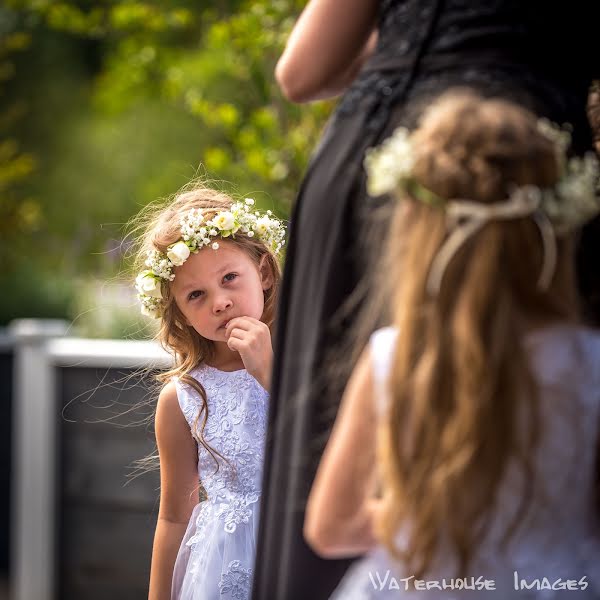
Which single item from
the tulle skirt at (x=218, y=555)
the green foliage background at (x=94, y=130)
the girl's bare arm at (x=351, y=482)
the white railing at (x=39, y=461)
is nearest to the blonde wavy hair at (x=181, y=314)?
the tulle skirt at (x=218, y=555)

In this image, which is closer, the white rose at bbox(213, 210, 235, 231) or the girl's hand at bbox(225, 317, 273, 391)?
the girl's hand at bbox(225, 317, 273, 391)

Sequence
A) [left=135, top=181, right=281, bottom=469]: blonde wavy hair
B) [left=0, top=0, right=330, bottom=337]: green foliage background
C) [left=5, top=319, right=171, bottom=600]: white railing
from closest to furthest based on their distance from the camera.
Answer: [left=135, top=181, right=281, bottom=469]: blonde wavy hair < [left=5, top=319, right=171, bottom=600]: white railing < [left=0, top=0, right=330, bottom=337]: green foliage background

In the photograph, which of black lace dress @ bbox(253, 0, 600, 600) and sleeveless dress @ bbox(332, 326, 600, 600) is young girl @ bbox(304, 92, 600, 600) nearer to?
sleeveless dress @ bbox(332, 326, 600, 600)

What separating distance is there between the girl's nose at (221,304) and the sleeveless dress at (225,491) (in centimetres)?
22

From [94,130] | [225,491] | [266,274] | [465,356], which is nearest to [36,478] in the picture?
[225,491]

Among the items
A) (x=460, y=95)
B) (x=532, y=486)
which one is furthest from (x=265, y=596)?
(x=460, y=95)

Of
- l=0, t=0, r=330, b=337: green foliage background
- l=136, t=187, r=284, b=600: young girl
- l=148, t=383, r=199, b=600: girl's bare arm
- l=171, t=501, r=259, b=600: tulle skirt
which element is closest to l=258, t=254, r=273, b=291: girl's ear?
l=136, t=187, r=284, b=600: young girl

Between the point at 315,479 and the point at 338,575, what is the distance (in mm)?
183

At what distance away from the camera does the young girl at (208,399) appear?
2471 millimetres

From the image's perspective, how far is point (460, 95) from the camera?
166cm

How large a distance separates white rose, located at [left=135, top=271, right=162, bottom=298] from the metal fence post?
3362 millimetres

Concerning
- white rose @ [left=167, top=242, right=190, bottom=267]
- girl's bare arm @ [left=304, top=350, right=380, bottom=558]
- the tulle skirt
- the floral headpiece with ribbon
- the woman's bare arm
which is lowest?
the tulle skirt

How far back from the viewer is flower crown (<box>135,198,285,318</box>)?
2.51 metres

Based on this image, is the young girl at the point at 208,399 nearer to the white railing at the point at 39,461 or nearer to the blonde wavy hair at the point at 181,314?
the blonde wavy hair at the point at 181,314
